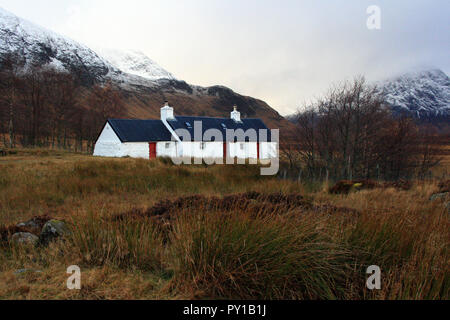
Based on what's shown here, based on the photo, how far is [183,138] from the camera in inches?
1292

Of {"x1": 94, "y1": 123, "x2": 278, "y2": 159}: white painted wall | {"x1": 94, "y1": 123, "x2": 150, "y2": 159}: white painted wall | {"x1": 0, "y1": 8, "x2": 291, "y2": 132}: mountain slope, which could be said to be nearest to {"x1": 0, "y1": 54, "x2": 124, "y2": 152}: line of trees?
{"x1": 94, "y1": 123, "x2": 150, "y2": 159}: white painted wall

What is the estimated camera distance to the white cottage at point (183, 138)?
→ 30391 millimetres

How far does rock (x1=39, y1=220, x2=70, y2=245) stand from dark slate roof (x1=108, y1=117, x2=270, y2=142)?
82.4ft

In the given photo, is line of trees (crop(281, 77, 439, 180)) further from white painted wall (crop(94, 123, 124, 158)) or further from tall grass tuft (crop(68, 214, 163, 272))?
tall grass tuft (crop(68, 214, 163, 272))

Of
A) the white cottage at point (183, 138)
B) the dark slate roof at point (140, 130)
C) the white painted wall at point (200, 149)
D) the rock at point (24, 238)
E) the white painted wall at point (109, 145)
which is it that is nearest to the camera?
the rock at point (24, 238)

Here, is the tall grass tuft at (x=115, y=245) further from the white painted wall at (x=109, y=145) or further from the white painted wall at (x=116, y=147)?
the white painted wall at (x=109, y=145)

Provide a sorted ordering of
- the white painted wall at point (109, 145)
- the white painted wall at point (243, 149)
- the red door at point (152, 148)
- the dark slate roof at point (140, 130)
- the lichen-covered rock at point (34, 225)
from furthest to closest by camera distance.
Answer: the white painted wall at point (243, 149), the red door at point (152, 148), the dark slate roof at point (140, 130), the white painted wall at point (109, 145), the lichen-covered rock at point (34, 225)

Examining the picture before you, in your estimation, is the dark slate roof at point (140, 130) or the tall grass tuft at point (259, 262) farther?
the dark slate roof at point (140, 130)

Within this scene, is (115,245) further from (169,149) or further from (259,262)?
(169,149)

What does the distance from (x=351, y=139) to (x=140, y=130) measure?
2066cm

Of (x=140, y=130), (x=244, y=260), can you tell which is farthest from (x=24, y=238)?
(x=140, y=130)

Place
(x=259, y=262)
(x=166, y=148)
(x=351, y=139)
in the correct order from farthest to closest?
(x=166, y=148), (x=351, y=139), (x=259, y=262)

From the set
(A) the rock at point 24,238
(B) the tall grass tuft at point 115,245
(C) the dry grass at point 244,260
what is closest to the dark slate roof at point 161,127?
(A) the rock at point 24,238
